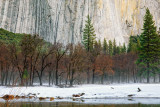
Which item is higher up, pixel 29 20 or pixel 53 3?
pixel 53 3

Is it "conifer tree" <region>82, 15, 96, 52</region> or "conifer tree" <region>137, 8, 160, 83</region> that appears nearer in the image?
"conifer tree" <region>137, 8, 160, 83</region>

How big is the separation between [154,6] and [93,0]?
53.4 metres

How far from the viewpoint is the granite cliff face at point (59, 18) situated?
8150cm

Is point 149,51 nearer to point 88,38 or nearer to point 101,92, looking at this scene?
point 101,92

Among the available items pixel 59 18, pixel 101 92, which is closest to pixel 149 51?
pixel 101 92

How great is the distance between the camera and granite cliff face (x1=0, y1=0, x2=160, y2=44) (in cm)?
8150

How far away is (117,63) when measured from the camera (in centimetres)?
5688

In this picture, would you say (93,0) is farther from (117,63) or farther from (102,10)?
(117,63)

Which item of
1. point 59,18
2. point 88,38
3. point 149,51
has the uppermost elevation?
point 59,18

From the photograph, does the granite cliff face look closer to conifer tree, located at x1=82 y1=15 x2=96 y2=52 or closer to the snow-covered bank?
conifer tree, located at x1=82 y1=15 x2=96 y2=52

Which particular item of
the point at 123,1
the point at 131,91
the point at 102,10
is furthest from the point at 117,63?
the point at 123,1

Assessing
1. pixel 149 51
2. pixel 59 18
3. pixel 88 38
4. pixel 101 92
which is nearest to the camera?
pixel 101 92

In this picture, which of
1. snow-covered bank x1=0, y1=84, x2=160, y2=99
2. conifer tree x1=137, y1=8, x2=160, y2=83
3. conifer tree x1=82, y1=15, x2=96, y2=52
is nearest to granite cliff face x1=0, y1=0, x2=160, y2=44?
conifer tree x1=82, y1=15, x2=96, y2=52

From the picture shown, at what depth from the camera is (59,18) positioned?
91.9m
